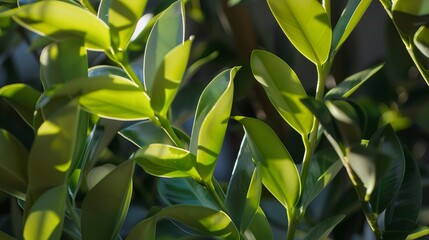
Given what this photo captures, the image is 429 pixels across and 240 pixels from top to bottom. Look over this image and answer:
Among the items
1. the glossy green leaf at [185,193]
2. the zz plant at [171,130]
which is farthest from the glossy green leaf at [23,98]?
the glossy green leaf at [185,193]

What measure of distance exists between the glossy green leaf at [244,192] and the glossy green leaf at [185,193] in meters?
0.03

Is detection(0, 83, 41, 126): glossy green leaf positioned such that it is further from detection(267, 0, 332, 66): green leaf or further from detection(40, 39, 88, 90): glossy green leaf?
detection(267, 0, 332, 66): green leaf

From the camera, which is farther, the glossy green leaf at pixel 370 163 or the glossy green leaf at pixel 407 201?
the glossy green leaf at pixel 407 201

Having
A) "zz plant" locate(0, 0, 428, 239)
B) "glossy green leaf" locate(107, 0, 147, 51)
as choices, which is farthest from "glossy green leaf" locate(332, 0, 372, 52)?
"glossy green leaf" locate(107, 0, 147, 51)

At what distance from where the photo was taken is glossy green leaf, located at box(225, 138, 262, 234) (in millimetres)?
355

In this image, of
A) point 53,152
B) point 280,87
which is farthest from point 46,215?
point 280,87

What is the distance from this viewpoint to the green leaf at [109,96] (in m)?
0.30

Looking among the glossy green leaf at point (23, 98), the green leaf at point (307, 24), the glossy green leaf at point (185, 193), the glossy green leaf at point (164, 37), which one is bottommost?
the glossy green leaf at point (185, 193)

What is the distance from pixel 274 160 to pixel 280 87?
4 centimetres

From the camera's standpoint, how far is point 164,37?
39 centimetres

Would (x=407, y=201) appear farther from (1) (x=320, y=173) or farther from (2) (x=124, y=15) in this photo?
(2) (x=124, y=15)

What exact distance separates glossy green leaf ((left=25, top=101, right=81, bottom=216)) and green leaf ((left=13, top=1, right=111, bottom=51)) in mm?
52

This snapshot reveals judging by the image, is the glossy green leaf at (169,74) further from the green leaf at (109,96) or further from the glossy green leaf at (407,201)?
the glossy green leaf at (407,201)

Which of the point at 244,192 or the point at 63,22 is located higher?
the point at 63,22
